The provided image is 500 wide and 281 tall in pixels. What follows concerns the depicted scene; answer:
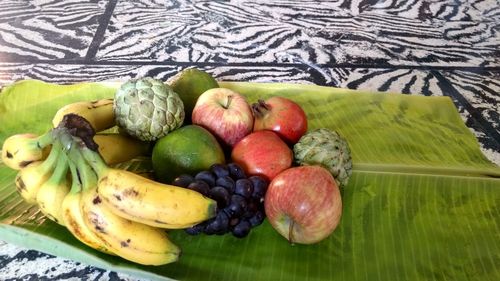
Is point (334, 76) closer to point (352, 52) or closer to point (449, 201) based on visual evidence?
point (352, 52)

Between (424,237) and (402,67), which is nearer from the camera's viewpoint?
Answer: (424,237)

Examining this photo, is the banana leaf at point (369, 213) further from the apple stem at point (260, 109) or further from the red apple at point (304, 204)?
the apple stem at point (260, 109)

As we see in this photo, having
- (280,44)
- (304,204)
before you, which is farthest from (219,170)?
(280,44)

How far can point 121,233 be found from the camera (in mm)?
688

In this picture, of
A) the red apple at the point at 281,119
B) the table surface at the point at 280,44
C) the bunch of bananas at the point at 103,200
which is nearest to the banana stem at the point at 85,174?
the bunch of bananas at the point at 103,200

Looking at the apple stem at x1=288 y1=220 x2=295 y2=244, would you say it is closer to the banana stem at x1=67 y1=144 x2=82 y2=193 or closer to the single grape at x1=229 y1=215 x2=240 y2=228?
the single grape at x1=229 y1=215 x2=240 y2=228

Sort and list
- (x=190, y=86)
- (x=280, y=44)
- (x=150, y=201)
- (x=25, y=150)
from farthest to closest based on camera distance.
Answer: (x=280, y=44), (x=190, y=86), (x=25, y=150), (x=150, y=201)

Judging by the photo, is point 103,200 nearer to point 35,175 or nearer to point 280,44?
point 35,175

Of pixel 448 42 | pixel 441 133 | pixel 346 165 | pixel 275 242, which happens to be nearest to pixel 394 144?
pixel 441 133

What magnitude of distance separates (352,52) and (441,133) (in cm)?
59

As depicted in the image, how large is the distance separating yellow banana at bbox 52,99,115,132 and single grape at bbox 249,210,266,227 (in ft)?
1.16

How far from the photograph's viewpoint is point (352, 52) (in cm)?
167

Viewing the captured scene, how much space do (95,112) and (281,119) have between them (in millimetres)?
363

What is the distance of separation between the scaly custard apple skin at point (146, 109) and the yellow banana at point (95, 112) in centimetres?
4
